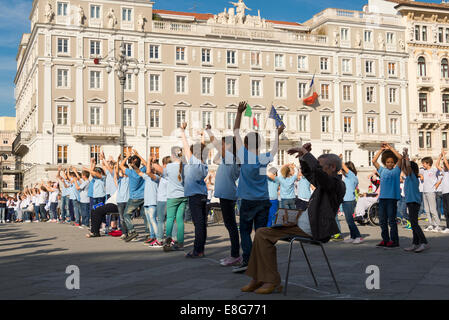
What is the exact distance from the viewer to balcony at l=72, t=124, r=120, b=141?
45.0 metres

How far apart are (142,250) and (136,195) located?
155cm

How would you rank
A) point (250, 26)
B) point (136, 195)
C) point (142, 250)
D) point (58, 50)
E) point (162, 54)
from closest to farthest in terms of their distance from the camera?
point (142, 250), point (136, 195), point (58, 50), point (162, 54), point (250, 26)

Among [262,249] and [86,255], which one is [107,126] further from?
[262,249]

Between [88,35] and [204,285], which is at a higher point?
[88,35]

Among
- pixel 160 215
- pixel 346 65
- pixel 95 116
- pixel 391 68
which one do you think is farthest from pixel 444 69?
pixel 160 215

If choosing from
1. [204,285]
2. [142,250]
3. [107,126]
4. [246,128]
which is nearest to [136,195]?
[142,250]

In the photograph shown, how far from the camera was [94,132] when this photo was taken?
45.4m

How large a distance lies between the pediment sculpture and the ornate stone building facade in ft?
0.32

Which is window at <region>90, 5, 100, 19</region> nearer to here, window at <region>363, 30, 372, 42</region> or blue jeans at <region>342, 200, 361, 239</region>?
window at <region>363, 30, 372, 42</region>

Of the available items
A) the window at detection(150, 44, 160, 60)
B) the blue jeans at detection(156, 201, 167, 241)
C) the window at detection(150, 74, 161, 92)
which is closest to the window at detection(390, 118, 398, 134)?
the window at detection(150, 74, 161, 92)

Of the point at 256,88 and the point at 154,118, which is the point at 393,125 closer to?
the point at 256,88

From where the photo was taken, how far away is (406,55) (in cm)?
5609

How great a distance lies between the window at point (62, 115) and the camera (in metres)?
45.4

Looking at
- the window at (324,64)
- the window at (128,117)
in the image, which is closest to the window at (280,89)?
the window at (324,64)
